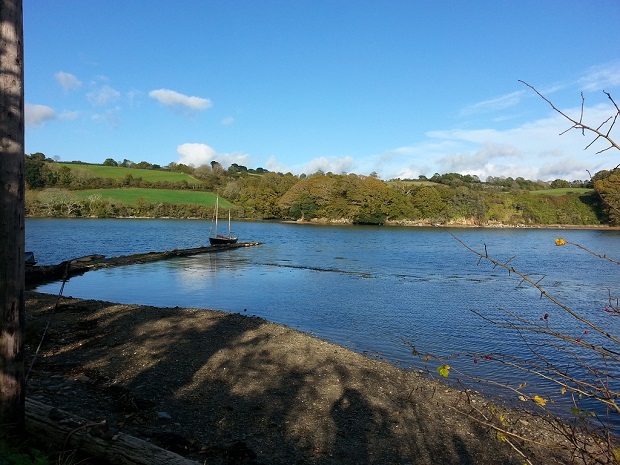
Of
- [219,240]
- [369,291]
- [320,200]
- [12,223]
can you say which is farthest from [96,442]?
[320,200]

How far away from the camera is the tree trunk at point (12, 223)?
439 cm

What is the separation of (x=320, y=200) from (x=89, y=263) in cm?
7793

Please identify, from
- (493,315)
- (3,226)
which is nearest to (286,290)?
(493,315)

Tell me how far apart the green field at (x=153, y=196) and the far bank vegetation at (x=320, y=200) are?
0.65ft

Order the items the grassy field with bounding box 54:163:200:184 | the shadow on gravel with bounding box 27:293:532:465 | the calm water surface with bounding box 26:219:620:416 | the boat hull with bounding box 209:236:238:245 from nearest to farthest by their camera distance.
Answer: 1. the shadow on gravel with bounding box 27:293:532:465
2. the calm water surface with bounding box 26:219:620:416
3. the boat hull with bounding box 209:236:238:245
4. the grassy field with bounding box 54:163:200:184

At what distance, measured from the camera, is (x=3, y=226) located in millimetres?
4500

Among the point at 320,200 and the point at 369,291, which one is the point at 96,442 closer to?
the point at 369,291

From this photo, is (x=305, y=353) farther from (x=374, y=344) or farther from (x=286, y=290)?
(x=286, y=290)

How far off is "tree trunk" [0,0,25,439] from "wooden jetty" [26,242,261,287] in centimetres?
1153

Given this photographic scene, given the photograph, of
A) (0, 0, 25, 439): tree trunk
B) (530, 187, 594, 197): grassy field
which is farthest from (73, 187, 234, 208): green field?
(0, 0, 25, 439): tree trunk

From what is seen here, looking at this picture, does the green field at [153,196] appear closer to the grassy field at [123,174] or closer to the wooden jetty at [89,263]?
the grassy field at [123,174]

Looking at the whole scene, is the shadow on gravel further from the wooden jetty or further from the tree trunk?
the wooden jetty

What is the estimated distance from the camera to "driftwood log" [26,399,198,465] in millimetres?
4387

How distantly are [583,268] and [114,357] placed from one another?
122 feet
